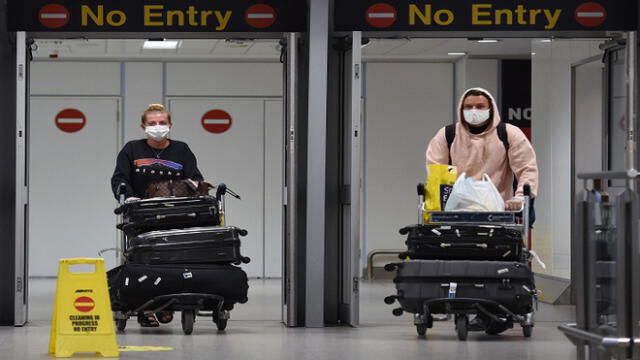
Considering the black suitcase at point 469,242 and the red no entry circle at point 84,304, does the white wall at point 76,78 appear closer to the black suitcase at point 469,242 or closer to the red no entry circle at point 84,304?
the black suitcase at point 469,242

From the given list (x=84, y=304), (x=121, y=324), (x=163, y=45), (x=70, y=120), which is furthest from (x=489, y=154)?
(x=70, y=120)

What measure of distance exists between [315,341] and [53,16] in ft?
10.3

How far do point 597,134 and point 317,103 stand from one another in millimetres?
3300

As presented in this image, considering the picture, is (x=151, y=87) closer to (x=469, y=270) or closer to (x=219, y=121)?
(x=219, y=121)

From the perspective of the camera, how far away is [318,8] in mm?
8789

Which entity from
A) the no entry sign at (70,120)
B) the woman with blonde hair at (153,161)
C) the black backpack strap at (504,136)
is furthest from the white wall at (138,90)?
the black backpack strap at (504,136)

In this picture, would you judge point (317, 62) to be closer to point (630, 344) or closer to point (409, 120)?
point (630, 344)

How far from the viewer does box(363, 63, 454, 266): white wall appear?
1606cm

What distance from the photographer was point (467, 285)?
25.1ft

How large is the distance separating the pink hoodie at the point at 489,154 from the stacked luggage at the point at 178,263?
1.59 m

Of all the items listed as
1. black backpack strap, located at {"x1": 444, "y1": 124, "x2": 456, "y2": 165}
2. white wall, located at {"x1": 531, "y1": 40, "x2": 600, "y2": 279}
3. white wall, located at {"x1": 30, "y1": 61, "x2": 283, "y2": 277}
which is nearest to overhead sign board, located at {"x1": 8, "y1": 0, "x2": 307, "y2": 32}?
black backpack strap, located at {"x1": 444, "y1": 124, "x2": 456, "y2": 165}

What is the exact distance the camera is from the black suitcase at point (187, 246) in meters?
8.08

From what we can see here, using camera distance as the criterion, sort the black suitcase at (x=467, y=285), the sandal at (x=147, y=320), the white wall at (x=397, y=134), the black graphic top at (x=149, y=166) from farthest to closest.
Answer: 1. the white wall at (x=397, y=134)
2. the black graphic top at (x=149, y=166)
3. the sandal at (x=147, y=320)
4. the black suitcase at (x=467, y=285)

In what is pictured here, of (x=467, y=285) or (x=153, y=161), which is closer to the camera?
(x=467, y=285)
